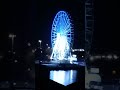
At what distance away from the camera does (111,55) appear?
786 cm

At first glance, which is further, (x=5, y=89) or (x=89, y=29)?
(x=89, y=29)

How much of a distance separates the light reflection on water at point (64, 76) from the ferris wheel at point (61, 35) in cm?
91

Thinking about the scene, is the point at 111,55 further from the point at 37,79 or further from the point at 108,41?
the point at 37,79

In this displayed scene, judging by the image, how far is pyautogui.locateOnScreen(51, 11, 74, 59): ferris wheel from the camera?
6329 millimetres

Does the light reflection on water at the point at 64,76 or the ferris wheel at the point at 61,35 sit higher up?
the ferris wheel at the point at 61,35

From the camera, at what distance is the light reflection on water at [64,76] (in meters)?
4.86

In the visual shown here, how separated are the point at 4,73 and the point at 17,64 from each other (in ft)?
1.29

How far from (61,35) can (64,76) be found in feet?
5.81

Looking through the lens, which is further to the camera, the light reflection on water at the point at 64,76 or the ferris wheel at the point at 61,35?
the ferris wheel at the point at 61,35

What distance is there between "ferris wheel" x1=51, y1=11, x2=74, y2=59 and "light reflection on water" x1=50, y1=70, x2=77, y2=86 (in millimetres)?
913

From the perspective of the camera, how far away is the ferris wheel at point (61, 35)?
20.8ft

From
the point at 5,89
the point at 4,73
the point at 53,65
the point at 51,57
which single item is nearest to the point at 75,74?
the point at 53,65

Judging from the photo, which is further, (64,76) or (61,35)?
(61,35)

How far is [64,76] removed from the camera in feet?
16.7
